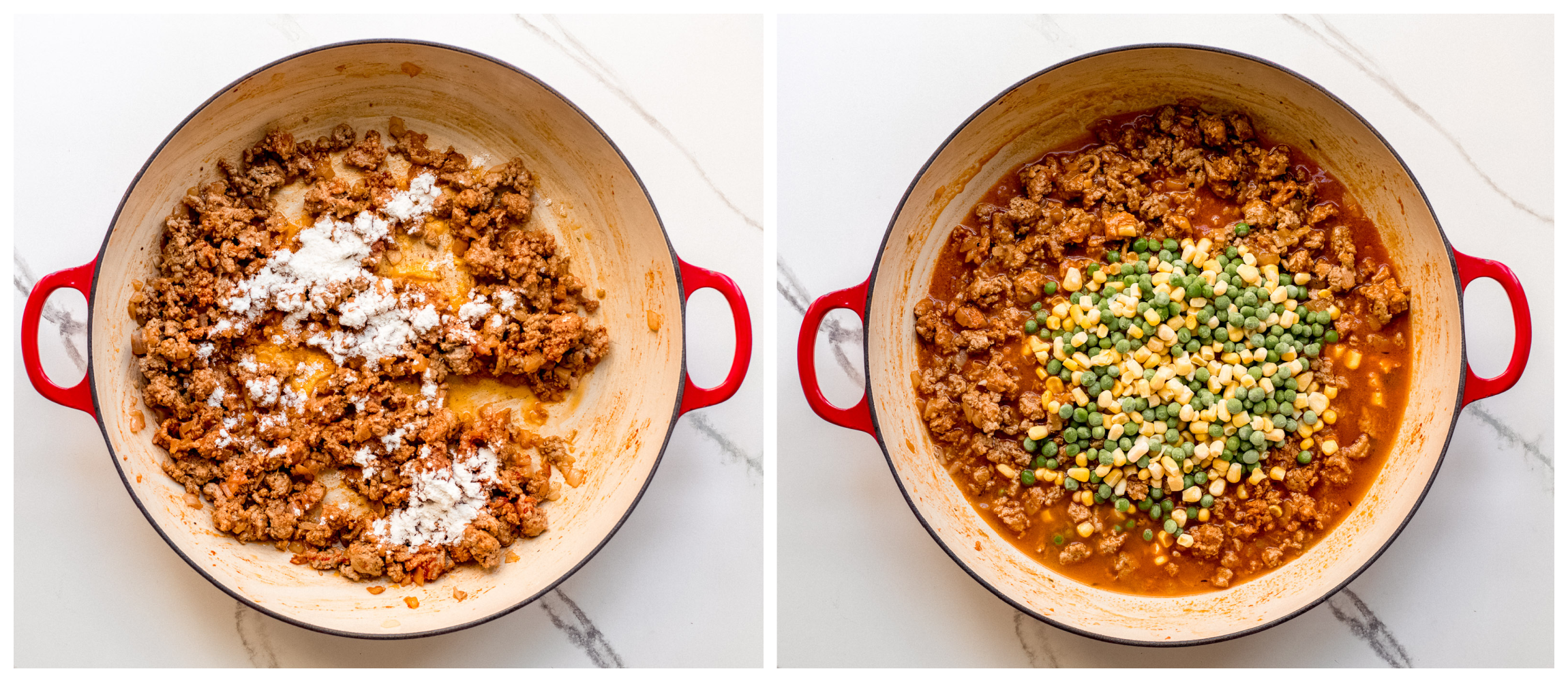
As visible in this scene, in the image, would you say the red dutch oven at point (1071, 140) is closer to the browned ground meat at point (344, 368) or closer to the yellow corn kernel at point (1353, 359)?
the yellow corn kernel at point (1353, 359)

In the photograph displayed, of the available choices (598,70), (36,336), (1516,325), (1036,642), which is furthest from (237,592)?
(1516,325)

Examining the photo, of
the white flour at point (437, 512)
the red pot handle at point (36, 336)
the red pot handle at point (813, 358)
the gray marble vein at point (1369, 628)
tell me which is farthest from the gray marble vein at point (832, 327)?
the red pot handle at point (36, 336)


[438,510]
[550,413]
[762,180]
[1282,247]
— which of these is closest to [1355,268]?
[1282,247]

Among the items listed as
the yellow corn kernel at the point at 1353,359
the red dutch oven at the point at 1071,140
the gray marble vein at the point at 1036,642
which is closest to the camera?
the red dutch oven at the point at 1071,140

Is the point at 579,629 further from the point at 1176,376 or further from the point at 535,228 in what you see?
the point at 1176,376

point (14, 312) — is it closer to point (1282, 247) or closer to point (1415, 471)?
point (1282, 247)
